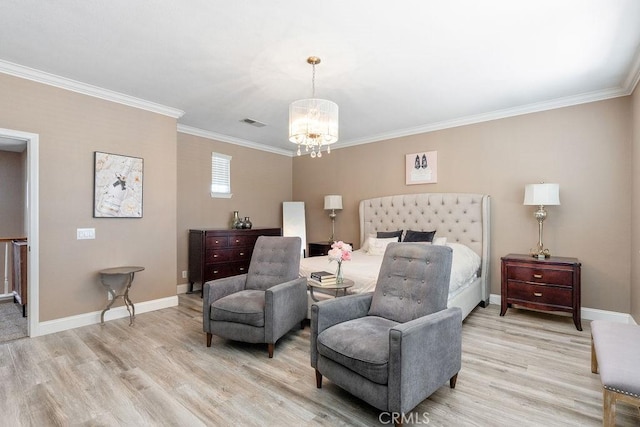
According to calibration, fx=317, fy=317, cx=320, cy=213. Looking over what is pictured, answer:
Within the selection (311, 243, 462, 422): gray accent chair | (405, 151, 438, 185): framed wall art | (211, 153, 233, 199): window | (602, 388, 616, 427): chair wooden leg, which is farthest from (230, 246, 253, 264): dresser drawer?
(602, 388, 616, 427): chair wooden leg

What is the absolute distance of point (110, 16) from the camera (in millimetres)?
2391

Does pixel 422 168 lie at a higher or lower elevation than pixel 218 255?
higher

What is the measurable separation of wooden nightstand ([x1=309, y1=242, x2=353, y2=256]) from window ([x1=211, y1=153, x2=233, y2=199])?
1.85 meters

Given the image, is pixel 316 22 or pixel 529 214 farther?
pixel 529 214

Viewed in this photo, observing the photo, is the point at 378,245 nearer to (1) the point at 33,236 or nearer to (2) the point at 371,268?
(2) the point at 371,268

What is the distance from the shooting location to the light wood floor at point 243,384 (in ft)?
6.61

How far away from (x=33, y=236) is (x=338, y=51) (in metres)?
3.64

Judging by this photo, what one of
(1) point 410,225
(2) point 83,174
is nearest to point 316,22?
(2) point 83,174

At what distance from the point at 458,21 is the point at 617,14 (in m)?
1.13

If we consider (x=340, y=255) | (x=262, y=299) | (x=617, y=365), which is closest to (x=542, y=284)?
(x=617, y=365)

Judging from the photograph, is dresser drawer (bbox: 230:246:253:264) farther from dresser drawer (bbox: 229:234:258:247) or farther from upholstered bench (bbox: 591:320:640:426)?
upholstered bench (bbox: 591:320:640:426)

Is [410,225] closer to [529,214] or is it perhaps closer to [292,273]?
[529,214]

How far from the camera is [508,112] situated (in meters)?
4.37

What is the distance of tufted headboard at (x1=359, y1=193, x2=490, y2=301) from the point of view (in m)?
4.48
